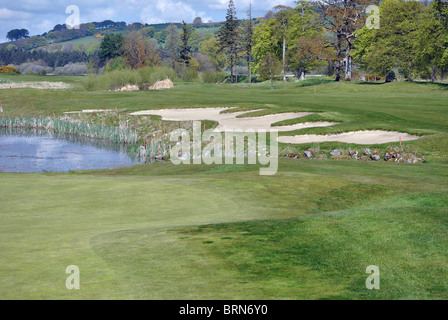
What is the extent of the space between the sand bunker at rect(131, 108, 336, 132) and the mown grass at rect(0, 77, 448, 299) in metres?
17.5

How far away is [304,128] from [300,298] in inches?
1225

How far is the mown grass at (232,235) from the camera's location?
7000 millimetres

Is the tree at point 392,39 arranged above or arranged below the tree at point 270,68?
above

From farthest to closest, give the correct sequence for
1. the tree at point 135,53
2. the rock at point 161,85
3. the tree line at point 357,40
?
1. the tree at point 135,53
2. the rock at point 161,85
3. the tree line at point 357,40

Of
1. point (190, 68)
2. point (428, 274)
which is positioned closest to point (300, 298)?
point (428, 274)

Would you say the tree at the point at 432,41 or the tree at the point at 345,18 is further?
the tree at the point at 345,18

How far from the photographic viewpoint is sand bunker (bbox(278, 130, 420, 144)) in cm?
3216

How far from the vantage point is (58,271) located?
7699 millimetres

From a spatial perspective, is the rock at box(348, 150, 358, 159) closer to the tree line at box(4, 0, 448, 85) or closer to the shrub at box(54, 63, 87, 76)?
the tree line at box(4, 0, 448, 85)

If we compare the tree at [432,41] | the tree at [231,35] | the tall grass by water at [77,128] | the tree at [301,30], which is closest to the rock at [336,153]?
the tall grass by water at [77,128]

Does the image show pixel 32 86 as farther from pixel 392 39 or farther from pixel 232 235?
pixel 232 235

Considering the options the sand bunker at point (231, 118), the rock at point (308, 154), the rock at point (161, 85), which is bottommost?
the rock at point (308, 154)

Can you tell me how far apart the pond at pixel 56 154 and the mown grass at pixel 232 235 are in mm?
14226

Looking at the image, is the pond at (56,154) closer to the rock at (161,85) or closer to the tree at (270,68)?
the rock at (161,85)
